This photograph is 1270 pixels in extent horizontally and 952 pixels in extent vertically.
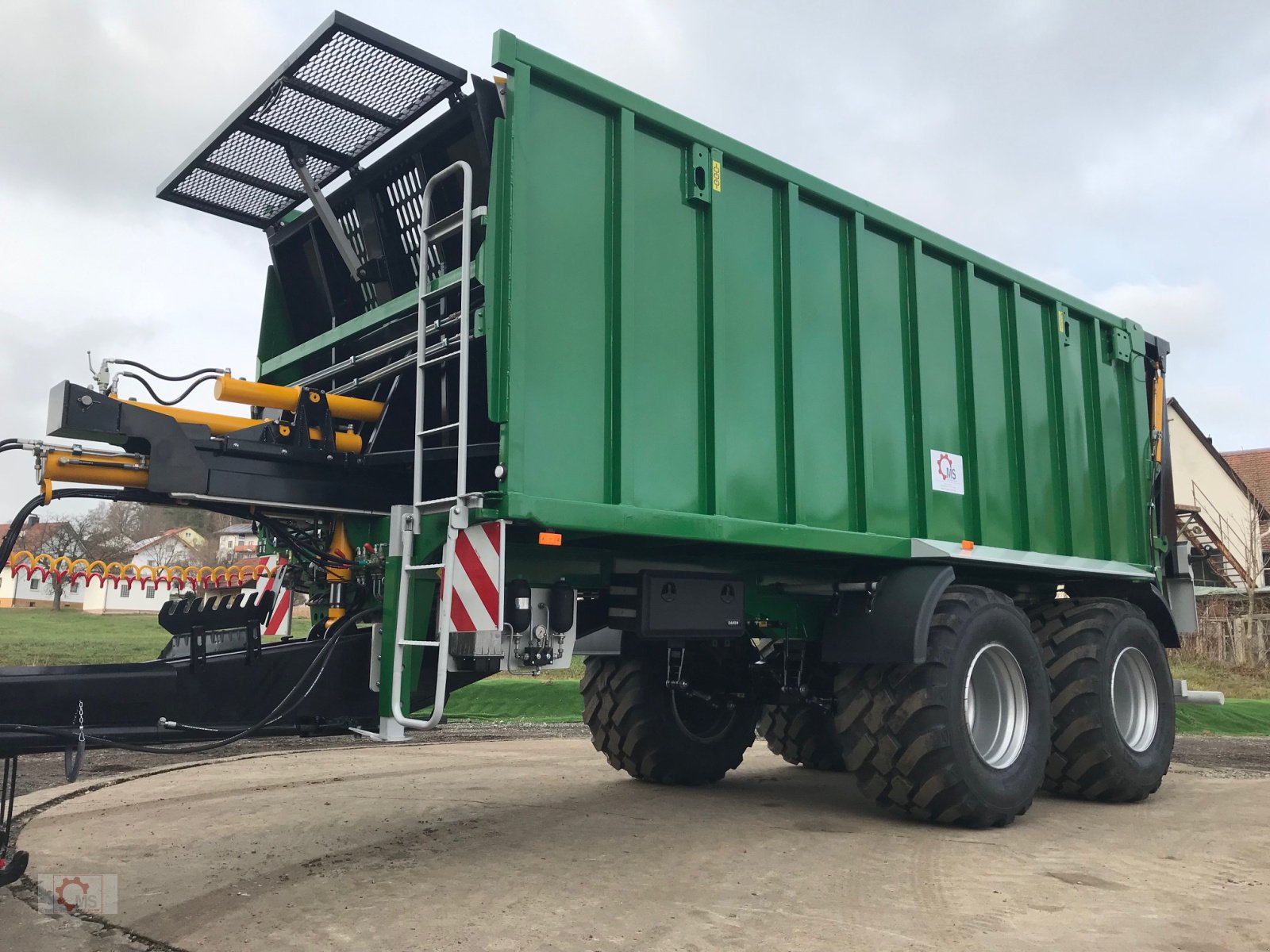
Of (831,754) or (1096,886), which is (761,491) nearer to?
(1096,886)

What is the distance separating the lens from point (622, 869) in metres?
4.46

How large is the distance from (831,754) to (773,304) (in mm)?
4263

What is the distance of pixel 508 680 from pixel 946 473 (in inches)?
376

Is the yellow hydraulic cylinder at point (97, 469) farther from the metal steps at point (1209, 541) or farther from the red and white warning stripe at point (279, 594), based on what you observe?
the metal steps at point (1209, 541)

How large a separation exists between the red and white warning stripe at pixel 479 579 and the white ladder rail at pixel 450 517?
3 cm

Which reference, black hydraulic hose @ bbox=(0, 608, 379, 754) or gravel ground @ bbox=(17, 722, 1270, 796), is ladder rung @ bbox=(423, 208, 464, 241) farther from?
gravel ground @ bbox=(17, 722, 1270, 796)

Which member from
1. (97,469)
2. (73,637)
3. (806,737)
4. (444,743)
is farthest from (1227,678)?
(73,637)

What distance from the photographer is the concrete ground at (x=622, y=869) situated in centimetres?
353

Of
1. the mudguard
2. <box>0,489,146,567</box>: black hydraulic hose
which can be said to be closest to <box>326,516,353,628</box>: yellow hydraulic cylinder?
<box>0,489,146,567</box>: black hydraulic hose

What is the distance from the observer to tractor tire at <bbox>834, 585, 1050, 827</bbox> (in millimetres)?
5250

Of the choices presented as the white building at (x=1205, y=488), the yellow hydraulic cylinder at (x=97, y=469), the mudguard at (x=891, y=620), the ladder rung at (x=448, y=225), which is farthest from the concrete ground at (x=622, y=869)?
the white building at (x=1205, y=488)

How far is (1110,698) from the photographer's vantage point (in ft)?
21.0

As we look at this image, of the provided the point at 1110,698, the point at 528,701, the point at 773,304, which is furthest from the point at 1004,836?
the point at 528,701

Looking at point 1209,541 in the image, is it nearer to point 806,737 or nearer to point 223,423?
point 806,737
